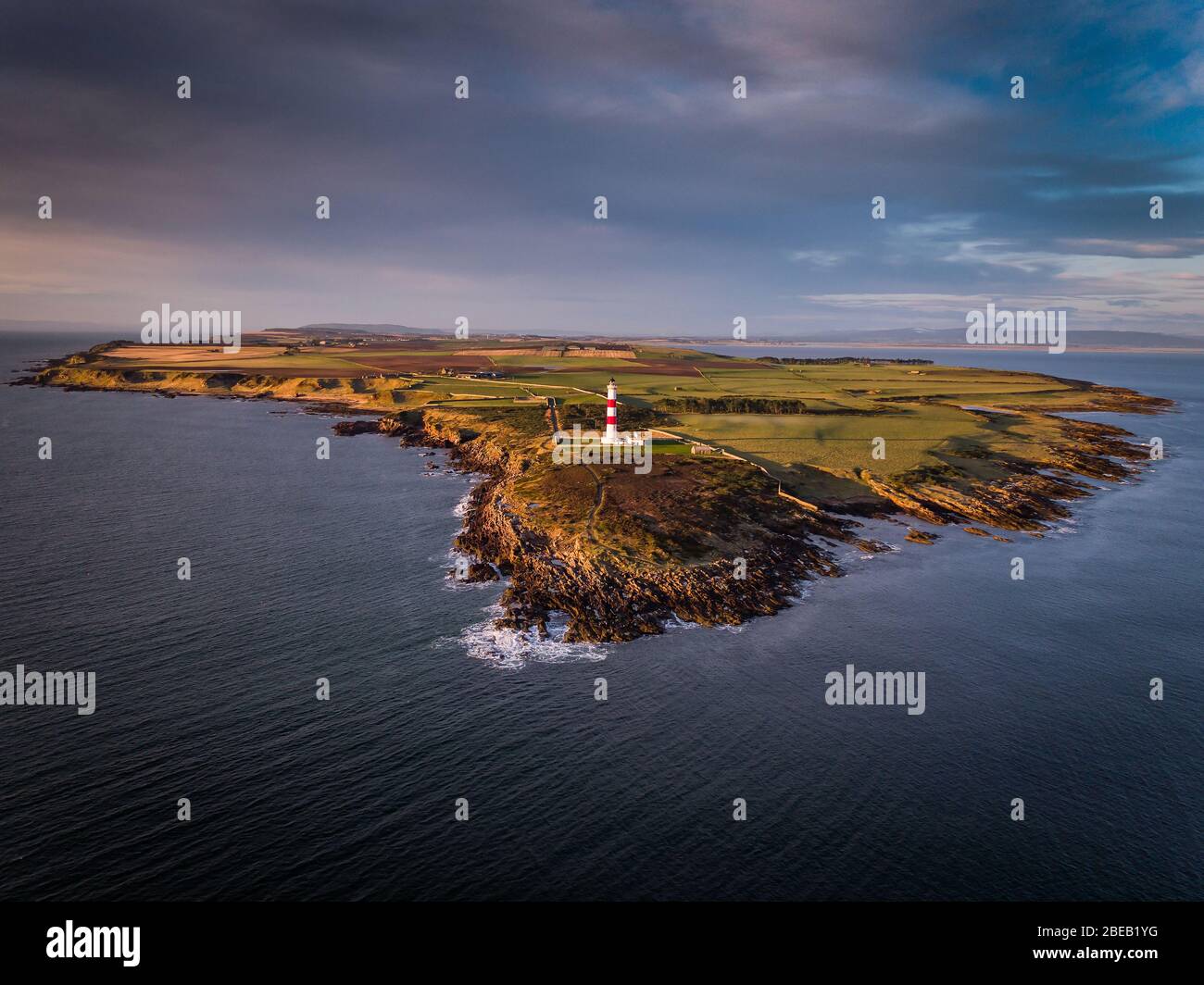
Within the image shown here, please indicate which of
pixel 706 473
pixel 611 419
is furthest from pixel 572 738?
pixel 611 419

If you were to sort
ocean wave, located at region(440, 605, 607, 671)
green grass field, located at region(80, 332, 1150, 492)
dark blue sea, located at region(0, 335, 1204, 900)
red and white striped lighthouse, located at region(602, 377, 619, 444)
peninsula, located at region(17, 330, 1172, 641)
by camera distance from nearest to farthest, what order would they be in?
dark blue sea, located at region(0, 335, 1204, 900) < ocean wave, located at region(440, 605, 607, 671) < peninsula, located at region(17, 330, 1172, 641) < red and white striped lighthouse, located at region(602, 377, 619, 444) < green grass field, located at region(80, 332, 1150, 492)

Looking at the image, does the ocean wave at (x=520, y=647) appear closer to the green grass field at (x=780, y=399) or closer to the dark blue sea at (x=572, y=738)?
the dark blue sea at (x=572, y=738)

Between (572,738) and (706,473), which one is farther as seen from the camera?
(706,473)

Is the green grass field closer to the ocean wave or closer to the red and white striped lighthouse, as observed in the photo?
the red and white striped lighthouse

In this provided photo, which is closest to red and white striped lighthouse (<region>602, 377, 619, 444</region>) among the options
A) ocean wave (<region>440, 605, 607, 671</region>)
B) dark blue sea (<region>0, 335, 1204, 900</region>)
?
dark blue sea (<region>0, 335, 1204, 900</region>)

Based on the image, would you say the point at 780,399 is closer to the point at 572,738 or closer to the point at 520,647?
the point at 520,647
